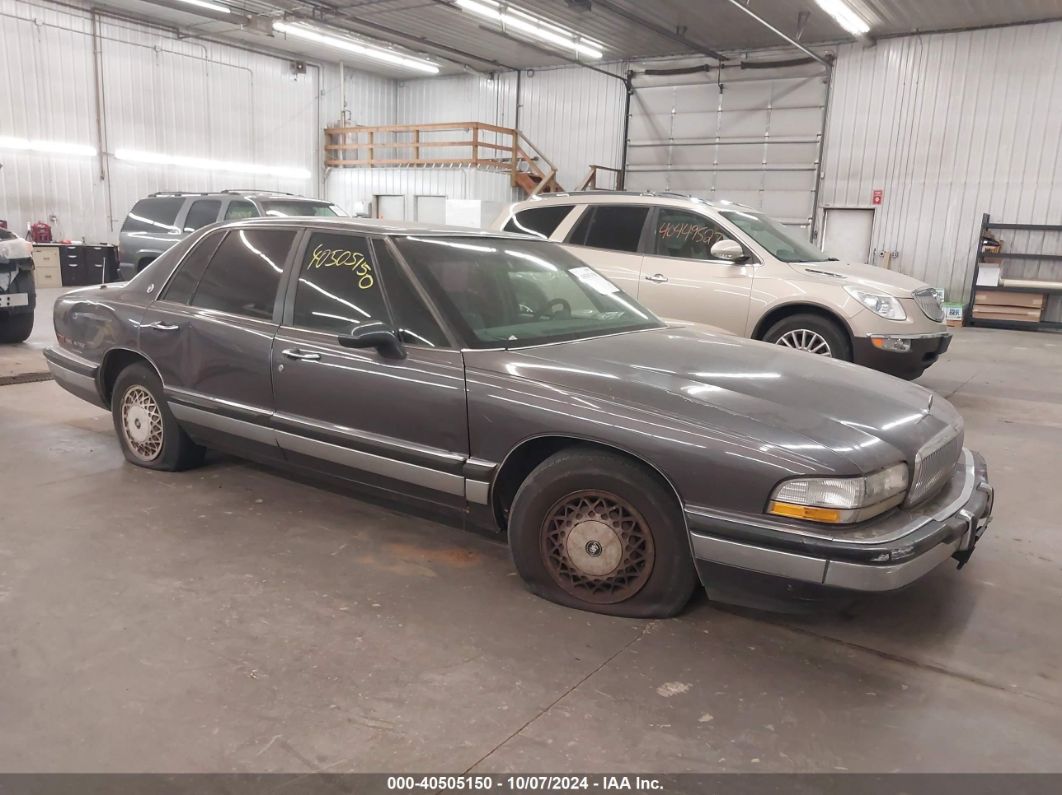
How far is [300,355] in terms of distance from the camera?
353 cm

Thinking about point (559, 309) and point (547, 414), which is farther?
point (559, 309)

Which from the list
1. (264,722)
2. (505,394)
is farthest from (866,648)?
(264,722)

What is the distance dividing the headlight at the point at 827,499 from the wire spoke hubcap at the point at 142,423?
3.39 metres

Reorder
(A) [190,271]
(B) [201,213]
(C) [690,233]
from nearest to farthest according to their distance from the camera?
(A) [190,271], (C) [690,233], (B) [201,213]

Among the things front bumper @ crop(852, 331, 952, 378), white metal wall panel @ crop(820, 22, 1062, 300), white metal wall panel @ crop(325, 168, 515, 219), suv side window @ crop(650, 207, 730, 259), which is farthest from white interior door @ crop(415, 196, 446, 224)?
front bumper @ crop(852, 331, 952, 378)

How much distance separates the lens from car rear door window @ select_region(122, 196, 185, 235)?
1151 cm

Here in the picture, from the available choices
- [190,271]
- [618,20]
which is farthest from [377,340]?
[618,20]

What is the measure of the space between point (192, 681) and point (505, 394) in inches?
56.0

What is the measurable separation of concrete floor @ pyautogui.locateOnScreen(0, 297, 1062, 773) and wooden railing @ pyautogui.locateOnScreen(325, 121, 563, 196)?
1471 cm

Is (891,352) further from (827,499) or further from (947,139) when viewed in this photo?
(947,139)

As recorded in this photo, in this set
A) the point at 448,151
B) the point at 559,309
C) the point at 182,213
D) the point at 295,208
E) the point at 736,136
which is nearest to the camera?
the point at 559,309

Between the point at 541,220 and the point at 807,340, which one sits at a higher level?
the point at 541,220

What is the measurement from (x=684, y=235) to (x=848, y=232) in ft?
36.4
